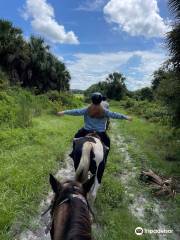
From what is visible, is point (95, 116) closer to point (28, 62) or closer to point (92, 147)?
point (92, 147)

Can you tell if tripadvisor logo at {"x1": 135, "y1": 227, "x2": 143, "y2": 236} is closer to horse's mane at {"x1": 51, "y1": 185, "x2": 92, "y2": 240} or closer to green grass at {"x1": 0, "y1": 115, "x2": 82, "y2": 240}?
green grass at {"x1": 0, "y1": 115, "x2": 82, "y2": 240}

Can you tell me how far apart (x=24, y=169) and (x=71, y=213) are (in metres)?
4.65

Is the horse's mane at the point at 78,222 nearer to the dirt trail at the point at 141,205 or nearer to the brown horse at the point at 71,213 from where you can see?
the brown horse at the point at 71,213

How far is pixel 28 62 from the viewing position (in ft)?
106

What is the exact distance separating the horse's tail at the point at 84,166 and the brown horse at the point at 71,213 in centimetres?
127

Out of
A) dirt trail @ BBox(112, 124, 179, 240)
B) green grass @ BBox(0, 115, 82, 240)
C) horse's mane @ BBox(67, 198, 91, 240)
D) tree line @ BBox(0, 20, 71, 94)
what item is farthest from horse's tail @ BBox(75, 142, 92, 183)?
tree line @ BBox(0, 20, 71, 94)

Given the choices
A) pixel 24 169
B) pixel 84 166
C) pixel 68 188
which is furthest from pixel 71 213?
pixel 24 169

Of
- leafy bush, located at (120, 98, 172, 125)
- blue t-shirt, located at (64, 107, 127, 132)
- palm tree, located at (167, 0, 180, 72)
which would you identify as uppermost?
palm tree, located at (167, 0, 180, 72)

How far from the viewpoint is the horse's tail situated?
3.87 meters

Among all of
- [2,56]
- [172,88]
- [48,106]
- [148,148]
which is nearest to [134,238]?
[172,88]

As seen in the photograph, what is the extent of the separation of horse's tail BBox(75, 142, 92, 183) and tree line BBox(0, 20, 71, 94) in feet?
69.8

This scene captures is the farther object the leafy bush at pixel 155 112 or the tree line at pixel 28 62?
the tree line at pixel 28 62

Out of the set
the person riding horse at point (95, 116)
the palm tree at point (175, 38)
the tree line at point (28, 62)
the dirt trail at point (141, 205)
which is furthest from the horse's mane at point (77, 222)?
the tree line at point (28, 62)

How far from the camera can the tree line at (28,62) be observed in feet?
91.0
